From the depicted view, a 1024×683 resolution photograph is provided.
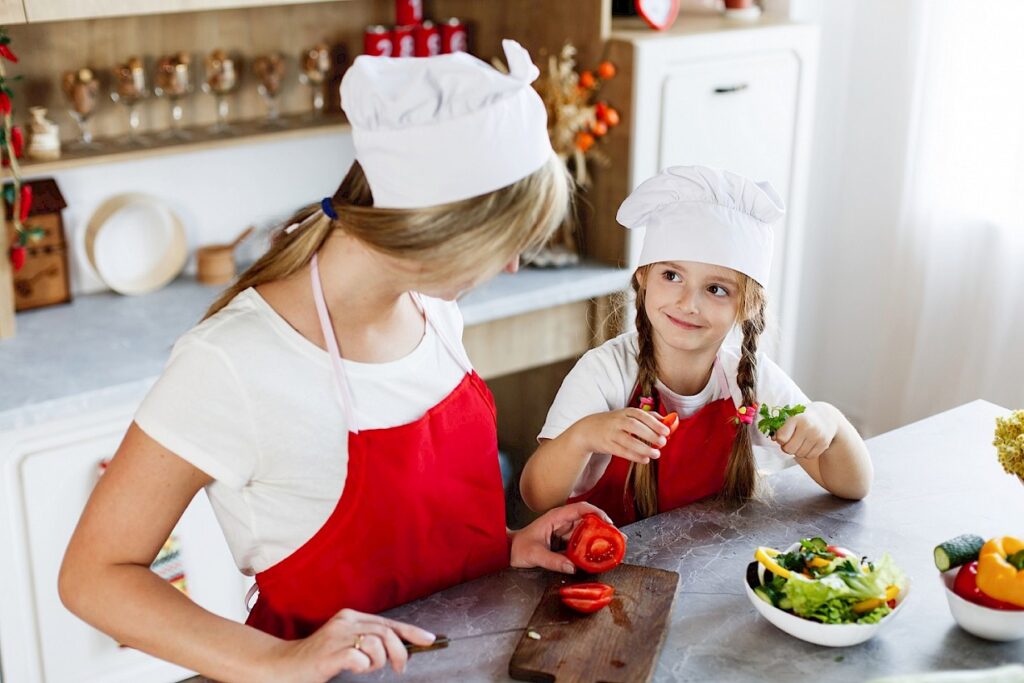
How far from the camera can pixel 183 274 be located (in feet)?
9.84

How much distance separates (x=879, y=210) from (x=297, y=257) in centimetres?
262

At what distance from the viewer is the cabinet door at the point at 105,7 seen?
2279 mm

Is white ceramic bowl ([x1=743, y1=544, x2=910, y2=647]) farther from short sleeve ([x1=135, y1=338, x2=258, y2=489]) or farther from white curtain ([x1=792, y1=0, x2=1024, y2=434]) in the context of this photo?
white curtain ([x1=792, y1=0, x2=1024, y2=434])

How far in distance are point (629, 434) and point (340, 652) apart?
1.74 ft

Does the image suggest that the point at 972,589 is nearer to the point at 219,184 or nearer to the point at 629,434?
the point at 629,434

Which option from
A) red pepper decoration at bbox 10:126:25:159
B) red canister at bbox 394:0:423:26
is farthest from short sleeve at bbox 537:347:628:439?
red canister at bbox 394:0:423:26

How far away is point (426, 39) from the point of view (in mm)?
3049

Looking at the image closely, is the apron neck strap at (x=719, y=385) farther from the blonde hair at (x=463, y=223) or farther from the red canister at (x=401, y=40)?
the red canister at (x=401, y=40)

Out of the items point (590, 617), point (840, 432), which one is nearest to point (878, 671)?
point (590, 617)

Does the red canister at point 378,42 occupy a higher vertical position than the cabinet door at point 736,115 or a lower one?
higher

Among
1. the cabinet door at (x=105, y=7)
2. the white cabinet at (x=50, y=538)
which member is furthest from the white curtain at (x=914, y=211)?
the white cabinet at (x=50, y=538)

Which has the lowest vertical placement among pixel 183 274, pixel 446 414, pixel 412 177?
pixel 183 274

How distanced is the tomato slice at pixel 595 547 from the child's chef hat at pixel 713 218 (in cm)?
46

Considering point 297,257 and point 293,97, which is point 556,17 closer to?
point 293,97
